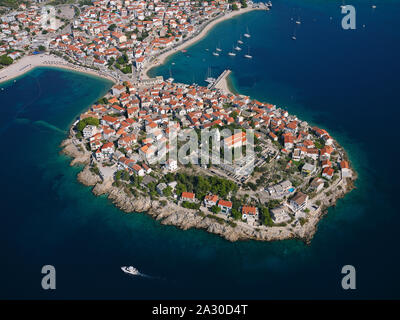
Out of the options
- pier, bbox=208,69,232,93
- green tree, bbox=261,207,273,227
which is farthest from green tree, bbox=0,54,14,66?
green tree, bbox=261,207,273,227

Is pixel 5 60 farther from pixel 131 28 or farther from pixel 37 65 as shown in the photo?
pixel 131 28

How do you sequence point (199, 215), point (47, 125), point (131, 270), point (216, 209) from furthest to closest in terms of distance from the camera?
point (47, 125) → point (199, 215) → point (216, 209) → point (131, 270)

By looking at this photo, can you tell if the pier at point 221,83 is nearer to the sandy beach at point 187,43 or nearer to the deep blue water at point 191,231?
the deep blue water at point 191,231

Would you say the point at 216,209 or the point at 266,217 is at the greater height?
the point at 216,209

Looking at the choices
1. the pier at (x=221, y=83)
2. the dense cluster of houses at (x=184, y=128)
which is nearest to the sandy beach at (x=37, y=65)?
the dense cluster of houses at (x=184, y=128)

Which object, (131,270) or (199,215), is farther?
(199,215)

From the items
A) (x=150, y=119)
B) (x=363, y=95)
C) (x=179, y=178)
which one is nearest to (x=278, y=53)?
(x=363, y=95)

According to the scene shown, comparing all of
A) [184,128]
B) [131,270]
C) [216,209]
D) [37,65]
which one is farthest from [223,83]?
[131,270]
